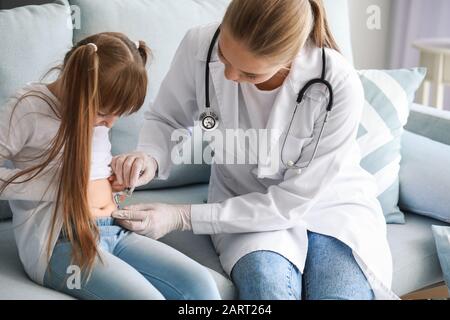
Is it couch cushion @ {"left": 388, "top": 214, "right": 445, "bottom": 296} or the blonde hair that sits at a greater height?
the blonde hair

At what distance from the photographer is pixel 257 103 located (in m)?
1.57

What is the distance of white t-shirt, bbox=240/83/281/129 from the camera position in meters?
1.57

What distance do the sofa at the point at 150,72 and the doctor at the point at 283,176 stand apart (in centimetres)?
10

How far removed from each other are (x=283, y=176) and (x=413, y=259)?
1.20 feet

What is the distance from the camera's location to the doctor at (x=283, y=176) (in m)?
1.47

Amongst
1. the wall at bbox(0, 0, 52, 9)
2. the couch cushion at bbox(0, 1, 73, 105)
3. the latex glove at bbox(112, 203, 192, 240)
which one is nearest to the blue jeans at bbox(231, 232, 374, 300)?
the latex glove at bbox(112, 203, 192, 240)

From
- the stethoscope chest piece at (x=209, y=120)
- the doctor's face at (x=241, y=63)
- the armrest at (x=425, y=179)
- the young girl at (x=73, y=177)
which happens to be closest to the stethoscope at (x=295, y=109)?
the stethoscope chest piece at (x=209, y=120)

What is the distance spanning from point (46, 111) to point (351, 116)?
23.5 inches

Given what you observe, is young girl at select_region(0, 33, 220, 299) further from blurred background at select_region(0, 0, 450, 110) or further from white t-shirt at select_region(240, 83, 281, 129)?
blurred background at select_region(0, 0, 450, 110)

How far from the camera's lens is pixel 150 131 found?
1.63m

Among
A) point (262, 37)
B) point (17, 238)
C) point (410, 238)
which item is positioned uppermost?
point (262, 37)
